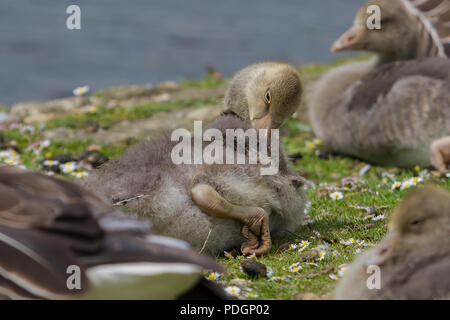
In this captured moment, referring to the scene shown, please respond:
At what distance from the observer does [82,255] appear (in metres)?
2.96

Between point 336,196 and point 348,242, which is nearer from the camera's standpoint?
point 348,242

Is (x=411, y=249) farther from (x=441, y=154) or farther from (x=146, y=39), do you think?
(x=146, y=39)

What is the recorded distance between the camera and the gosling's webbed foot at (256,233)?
4.56 metres

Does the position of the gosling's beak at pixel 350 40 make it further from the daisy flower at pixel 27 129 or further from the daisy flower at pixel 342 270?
the daisy flower at pixel 342 270

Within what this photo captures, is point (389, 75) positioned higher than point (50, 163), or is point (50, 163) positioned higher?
point (389, 75)

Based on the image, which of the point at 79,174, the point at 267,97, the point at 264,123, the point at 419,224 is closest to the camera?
the point at 419,224

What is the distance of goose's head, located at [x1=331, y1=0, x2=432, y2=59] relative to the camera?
8.16m

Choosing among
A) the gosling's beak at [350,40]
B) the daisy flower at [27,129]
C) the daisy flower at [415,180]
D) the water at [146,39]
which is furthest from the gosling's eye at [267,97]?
the water at [146,39]

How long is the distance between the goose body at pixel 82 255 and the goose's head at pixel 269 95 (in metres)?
2.29

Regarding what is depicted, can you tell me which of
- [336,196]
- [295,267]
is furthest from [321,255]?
[336,196]

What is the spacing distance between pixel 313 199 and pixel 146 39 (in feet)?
47.3
